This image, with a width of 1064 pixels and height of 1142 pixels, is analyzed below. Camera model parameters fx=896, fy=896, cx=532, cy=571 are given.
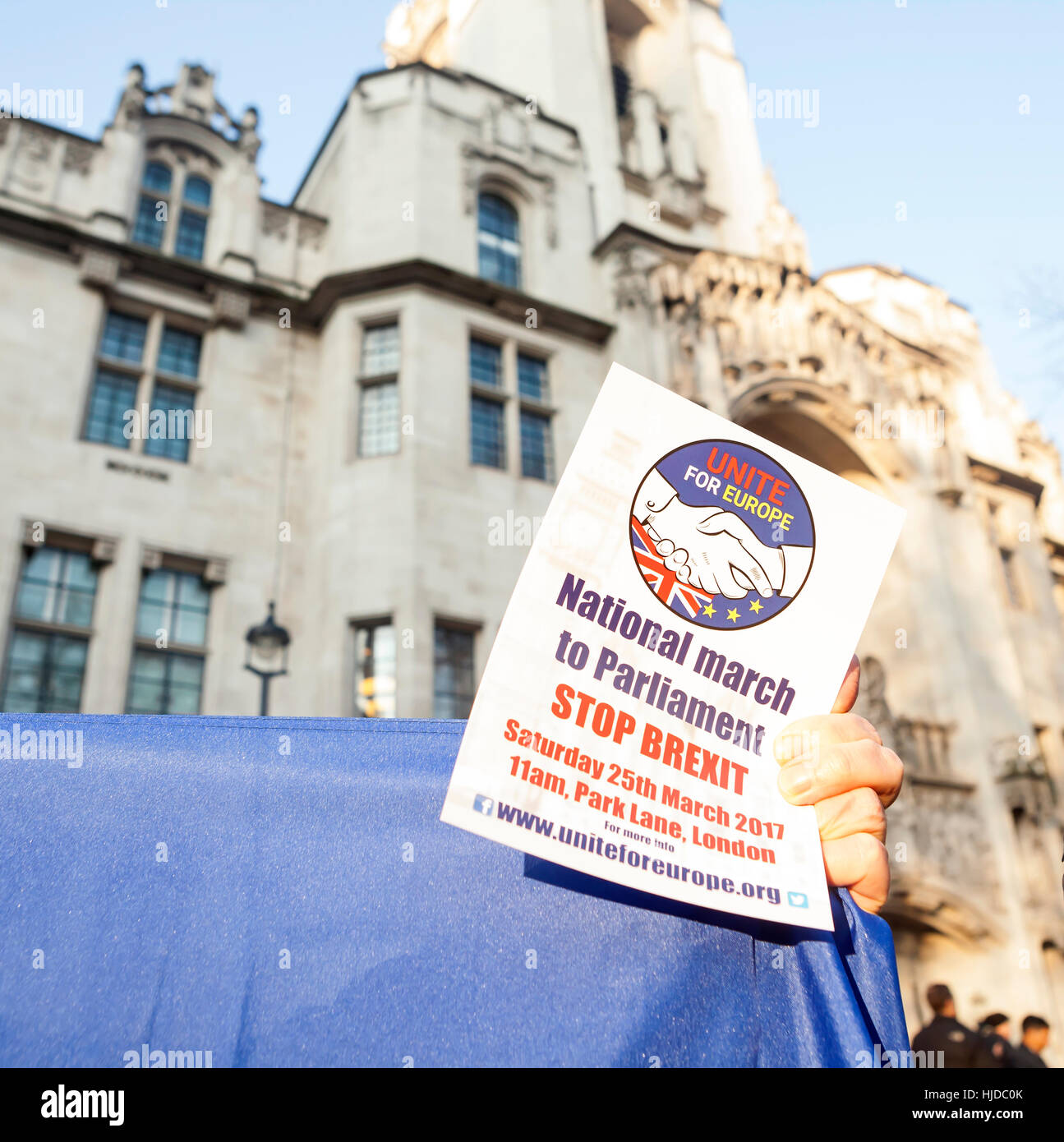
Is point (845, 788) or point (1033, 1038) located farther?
point (1033, 1038)

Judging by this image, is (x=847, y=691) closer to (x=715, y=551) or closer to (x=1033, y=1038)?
(x=715, y=551)

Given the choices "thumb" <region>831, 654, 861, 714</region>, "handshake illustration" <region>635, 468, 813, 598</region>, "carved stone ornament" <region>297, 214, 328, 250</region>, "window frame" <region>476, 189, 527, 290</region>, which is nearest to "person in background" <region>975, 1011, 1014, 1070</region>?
"thumb" <region>831, 654, 861, 714</region>

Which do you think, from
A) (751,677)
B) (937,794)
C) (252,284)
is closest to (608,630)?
(751,677)

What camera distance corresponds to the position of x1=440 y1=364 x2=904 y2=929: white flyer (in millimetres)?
1978

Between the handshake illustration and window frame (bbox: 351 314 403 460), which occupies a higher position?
window frame (bbox: 351 314 403 460)

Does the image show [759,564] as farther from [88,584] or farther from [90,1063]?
[88,584]

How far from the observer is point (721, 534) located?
7.31 ft

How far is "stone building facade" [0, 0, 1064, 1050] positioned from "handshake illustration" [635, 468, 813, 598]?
807 centimetres

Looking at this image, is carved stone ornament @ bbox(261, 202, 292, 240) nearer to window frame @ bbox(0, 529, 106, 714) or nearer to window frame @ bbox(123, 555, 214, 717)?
window frame @ bbox(123, 555, 214, 717)

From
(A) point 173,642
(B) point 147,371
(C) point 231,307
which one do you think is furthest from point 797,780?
(C) point 231,307

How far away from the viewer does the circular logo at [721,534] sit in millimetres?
2180

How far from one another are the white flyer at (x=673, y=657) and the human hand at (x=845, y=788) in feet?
0.15

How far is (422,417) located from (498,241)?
182 inches

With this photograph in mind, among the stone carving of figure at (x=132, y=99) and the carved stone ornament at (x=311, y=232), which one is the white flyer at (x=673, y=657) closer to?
the carved stone ornament at (x=311, y=232)
